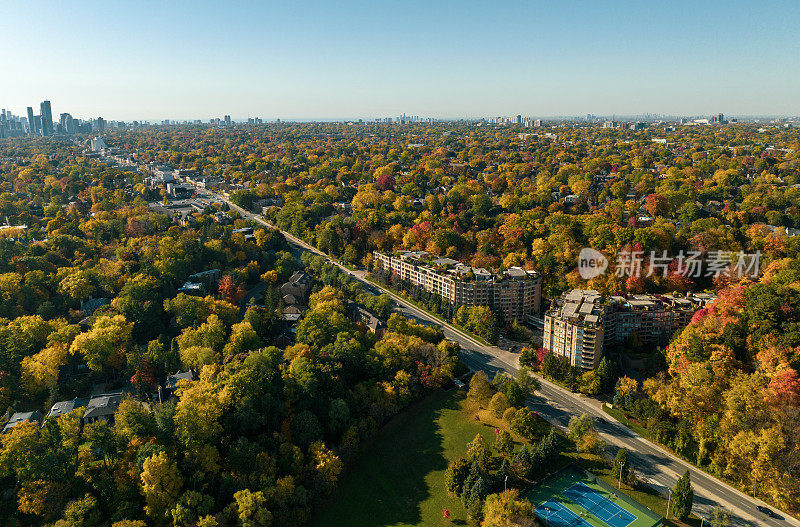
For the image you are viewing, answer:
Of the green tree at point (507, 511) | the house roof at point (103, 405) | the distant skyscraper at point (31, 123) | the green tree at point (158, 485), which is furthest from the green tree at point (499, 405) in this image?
the distant skyscraper at point (31, 123)

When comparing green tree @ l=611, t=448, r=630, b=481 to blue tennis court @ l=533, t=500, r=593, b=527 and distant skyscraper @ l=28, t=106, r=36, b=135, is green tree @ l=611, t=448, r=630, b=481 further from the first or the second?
distant skyscraper @ l=28, t=106, r=36, b=135

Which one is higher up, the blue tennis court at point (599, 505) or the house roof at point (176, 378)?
the house roof at point (176, 378)

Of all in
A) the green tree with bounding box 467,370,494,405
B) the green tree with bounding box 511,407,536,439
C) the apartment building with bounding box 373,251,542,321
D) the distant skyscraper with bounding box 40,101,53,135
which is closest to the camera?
the green tree with bounding box 511,407,536,439

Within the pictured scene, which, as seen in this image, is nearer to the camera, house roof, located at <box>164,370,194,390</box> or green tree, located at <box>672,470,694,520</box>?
green tree, located at <box>672,470,694,520</box>

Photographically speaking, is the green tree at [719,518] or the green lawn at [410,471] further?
the green lawn at [410,471]

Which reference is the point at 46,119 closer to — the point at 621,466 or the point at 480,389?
the point at 480,389

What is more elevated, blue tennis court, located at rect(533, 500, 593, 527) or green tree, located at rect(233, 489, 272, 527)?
green tree, located at rect(233, 489, 272, 527)

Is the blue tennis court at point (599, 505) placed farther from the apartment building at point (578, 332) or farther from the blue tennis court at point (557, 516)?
the apartment building at point (578, 332)

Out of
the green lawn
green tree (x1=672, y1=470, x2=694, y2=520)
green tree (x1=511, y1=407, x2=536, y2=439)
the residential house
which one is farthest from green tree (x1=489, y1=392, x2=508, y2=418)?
the residential house
